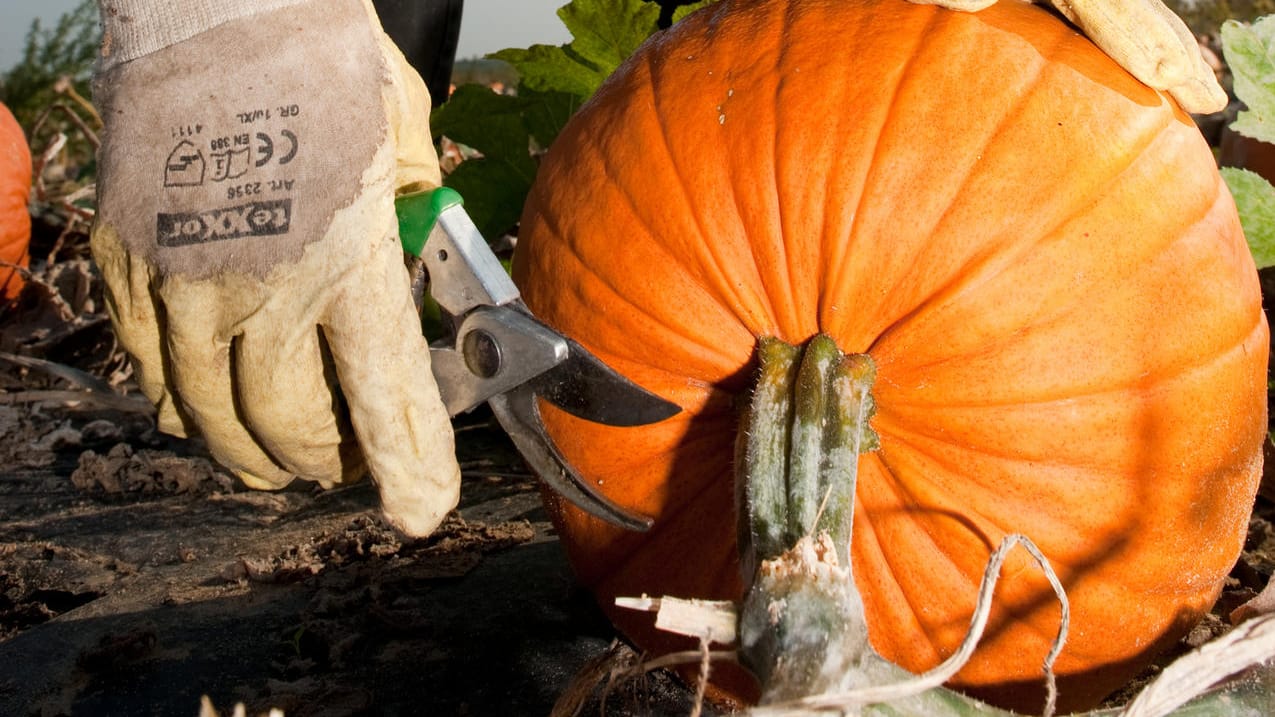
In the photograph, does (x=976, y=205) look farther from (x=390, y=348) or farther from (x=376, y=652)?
(x=376, y=652)

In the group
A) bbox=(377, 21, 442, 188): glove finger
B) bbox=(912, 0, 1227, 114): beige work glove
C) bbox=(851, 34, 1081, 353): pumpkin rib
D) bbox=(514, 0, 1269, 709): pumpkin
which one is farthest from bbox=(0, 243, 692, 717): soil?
bbox=(912, 0, 1227, 114): beige work glove

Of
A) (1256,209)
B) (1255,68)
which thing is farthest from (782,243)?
(1255,68)

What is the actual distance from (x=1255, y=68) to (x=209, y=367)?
2.35 m

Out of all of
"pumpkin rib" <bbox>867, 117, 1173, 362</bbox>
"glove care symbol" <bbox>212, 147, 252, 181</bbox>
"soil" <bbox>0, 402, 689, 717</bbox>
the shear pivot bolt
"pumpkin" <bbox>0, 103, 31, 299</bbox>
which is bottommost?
"soil" <bbox>0, 402, 689, 717</bbox>

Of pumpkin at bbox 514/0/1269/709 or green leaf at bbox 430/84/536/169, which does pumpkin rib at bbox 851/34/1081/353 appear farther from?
green leaf at bbox 430/84/536/169

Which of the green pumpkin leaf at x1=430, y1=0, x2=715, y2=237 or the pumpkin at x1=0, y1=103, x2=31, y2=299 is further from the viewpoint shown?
the pumpkin at x1=0, y1=103, x2=31, y2=299

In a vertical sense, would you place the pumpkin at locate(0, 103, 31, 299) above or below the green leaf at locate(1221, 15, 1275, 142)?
below

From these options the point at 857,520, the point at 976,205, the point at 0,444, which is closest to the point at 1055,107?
the point at 976,205

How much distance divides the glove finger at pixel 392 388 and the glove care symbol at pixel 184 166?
0.31 meters

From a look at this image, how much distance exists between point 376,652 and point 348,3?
121 cm

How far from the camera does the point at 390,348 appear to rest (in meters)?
1.87

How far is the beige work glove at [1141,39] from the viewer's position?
1.82 m

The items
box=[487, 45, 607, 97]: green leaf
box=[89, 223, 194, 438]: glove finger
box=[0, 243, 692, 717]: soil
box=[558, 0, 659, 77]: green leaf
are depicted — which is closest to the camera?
box=[89, 223, 194, 438]: glove finger

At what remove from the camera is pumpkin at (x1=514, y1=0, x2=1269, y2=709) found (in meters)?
1.73
